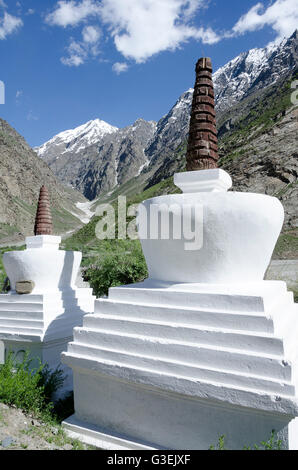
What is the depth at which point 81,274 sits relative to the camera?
51.9 feet

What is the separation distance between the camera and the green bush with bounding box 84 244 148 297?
36.3 ft

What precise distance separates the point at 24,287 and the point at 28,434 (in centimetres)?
302

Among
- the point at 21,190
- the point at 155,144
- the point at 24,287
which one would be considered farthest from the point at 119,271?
the point at 155,144

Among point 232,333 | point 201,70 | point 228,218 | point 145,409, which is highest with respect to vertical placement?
point 201,70

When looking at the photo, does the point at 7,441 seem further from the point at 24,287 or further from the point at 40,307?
the point at 24,287

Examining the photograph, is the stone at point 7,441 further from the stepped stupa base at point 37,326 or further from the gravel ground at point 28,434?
the stepped stupa base at point 37,326

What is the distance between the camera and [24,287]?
21.6 ft

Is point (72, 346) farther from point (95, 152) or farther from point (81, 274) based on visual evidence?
point (95, 152)

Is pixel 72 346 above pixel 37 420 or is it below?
above

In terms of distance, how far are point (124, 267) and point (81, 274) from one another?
5.42m

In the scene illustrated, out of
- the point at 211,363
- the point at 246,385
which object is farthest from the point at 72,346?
the point at 246,385

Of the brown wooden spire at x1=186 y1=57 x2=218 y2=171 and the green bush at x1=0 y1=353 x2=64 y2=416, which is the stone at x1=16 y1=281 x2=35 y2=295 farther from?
the brown wooden spire at x1=186 y1=57 x2=218 y2=171

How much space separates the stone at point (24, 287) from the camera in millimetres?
6547
